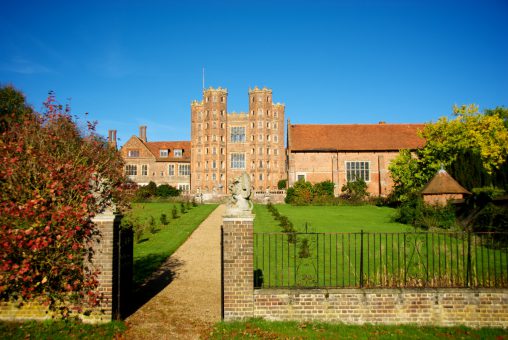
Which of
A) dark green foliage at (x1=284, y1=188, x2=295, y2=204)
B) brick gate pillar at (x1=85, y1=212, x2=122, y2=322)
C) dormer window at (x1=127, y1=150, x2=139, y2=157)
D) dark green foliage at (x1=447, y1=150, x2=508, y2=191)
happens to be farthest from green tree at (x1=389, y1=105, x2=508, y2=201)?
dormer window at (x1=127, y1=150, x2=139, y2=157)

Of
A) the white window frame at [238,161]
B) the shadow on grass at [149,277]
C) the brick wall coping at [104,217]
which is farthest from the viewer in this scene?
the white window frame at [238,161]

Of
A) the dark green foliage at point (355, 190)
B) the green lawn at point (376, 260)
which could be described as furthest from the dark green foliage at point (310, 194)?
the green lawn at point (376, 260)

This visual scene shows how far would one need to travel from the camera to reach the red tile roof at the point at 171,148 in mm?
55406

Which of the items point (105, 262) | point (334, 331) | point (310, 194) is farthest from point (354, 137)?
point (105, 262)

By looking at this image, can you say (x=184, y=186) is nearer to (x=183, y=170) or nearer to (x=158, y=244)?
(x=183, y=170)

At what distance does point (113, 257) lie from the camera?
7.23 metres

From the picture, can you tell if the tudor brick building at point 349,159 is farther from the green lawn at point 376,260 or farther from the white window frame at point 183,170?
the green lawn at point 376,260

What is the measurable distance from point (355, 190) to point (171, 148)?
30.5 m

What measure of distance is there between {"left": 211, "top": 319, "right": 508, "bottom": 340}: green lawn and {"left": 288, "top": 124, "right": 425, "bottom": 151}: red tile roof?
122ft

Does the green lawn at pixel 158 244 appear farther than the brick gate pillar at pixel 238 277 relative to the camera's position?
Yes

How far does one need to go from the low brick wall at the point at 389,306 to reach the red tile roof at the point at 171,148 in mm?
49589

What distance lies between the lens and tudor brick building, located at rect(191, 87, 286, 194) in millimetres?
53375

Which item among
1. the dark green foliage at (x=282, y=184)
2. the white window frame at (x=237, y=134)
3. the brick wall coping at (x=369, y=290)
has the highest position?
the white window frame at (x=237, y=134)

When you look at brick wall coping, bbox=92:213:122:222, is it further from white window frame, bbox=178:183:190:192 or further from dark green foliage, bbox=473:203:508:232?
white window frame, bbox=178:183:190:192
